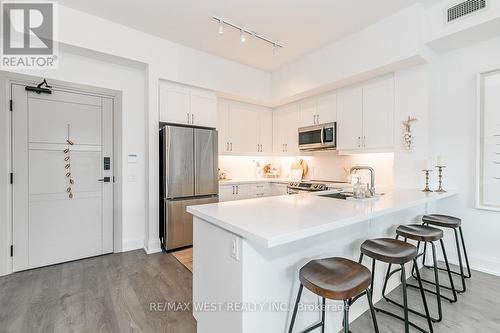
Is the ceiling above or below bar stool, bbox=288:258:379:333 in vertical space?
above

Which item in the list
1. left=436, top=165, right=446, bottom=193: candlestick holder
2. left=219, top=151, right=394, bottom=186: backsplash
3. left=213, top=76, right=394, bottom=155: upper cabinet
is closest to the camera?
left=436, top=165, right=446, bottom=193: candlestick holder

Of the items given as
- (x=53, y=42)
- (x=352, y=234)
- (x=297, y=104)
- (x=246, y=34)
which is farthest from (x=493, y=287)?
(x=53, y=42)

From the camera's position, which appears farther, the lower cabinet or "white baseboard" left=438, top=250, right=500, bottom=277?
the lower cabinet

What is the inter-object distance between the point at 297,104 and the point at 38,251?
449 centimetres

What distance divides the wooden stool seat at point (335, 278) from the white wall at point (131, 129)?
2.94m

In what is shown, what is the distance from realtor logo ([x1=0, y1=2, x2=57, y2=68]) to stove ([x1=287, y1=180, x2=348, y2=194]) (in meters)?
3.85

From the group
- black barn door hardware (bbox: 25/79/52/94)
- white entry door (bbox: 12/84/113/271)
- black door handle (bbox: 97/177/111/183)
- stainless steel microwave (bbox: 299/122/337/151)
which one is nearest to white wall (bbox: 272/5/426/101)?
stainless steel microwave (bbox: 299/122/337/151)

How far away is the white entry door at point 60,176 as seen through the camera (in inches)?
111

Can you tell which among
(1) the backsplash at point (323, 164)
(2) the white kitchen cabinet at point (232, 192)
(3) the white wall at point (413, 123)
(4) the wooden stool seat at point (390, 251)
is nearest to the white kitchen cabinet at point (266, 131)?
(1) the backsplash at point (323, 164)

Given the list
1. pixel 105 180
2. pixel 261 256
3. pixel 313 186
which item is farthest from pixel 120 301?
pixel 313 186

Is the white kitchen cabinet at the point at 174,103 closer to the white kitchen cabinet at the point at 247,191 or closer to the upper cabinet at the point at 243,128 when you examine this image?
the upper cabinet at the point at 243,128

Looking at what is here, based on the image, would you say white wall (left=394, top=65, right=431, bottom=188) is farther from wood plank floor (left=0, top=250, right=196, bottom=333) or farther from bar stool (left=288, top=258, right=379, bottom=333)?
wood plank floor (left=0, top=250, right=196, bottom=333)

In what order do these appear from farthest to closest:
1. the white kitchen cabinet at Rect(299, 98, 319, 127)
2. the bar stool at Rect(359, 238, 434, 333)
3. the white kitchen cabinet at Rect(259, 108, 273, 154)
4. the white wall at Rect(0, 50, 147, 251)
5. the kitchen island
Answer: the white kitchen cabinet at Rect(259, 108, 273, 154)
the white kitchen cabinet at Rect(299, 98, 319, 127)
the white wall at Rect(0, 50, 147, 251)
the bar stool at Rect(359, 238, 434, 333)
the kitchen island

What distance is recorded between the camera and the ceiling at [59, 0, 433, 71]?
108 inches
